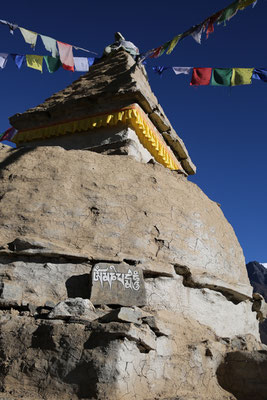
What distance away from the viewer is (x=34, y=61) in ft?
24.2

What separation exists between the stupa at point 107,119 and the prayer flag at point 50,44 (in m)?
0.80

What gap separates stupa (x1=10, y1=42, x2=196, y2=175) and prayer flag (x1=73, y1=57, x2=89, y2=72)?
17 cm

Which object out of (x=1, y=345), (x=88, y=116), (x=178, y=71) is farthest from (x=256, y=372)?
(x=178, y=71)

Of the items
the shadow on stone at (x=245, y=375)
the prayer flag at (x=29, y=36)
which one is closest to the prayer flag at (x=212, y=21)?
the prayer flag at (x=29, y=36)

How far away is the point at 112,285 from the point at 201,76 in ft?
16.5

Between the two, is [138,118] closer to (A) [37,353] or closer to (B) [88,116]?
(B) [88,116]

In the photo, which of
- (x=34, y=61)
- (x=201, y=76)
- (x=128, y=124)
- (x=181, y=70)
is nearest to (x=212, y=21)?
(x=201, y=76)

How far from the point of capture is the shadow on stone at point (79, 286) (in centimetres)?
342

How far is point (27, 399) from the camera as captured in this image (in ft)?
8.52

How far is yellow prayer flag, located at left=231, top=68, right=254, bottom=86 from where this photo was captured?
21.9ft

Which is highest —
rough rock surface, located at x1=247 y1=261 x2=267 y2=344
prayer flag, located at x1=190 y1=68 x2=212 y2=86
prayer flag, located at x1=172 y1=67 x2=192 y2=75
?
rough rock surface, located at x1=247 y1=261 x2=267 y2=344

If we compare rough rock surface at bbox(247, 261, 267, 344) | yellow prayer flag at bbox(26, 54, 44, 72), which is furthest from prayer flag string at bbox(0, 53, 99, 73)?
rough rock surface at bbox(247, 261, 267, 344)

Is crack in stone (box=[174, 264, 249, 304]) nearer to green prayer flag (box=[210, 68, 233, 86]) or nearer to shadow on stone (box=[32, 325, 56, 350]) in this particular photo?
shadow on stone (box=[32, 325, 56, 350])

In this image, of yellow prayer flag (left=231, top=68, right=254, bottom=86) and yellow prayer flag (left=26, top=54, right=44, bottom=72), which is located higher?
yellow prayer flag (left=26, top=54, right=44, bottom=72)
